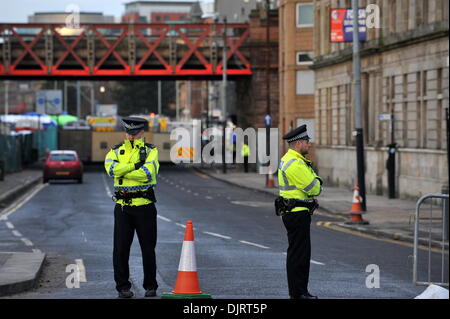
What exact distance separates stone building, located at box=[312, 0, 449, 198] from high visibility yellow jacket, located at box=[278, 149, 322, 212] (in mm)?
22326

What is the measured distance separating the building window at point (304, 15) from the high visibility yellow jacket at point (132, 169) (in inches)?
2138

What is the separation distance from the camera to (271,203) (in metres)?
38.3

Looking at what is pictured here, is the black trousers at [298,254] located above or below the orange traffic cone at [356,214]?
above

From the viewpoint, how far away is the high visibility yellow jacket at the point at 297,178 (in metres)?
13.0

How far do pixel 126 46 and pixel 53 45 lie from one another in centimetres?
460

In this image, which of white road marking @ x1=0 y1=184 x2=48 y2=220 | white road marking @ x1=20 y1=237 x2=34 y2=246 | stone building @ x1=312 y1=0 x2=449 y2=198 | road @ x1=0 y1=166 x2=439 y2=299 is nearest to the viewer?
road @ x1=0 y1=166 x2=439 y2=299

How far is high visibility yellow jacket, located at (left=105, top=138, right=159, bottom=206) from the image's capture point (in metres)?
13.5

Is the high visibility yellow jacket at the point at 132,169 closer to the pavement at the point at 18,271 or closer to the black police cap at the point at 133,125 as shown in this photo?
the black police cap at the point at 133,125

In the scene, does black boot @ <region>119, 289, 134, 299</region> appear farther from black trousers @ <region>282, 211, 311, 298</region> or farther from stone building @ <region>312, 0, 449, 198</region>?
stone building @ <region>312, 0, 449, 198</region>

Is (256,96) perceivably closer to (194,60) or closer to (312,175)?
(194,60)

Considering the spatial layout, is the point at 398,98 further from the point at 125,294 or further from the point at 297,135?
the point at 125,294

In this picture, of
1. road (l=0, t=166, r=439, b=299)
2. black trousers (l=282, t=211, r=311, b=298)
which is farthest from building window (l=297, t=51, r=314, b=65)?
black trousers (l=282, t=211, r=311, b=298)

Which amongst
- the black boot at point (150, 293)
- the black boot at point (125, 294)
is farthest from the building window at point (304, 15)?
the black boot at point (125, 294)

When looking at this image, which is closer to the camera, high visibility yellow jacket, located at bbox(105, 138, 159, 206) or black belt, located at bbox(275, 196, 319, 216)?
black belt, located at bbox(275, 196, 319, 216)
